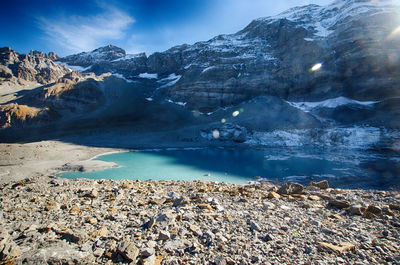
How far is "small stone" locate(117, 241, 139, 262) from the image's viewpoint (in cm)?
355

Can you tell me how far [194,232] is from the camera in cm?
461

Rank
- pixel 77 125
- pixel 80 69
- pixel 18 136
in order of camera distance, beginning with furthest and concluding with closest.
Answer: pixel 80 69, pixel 77 125, pixel 18 136

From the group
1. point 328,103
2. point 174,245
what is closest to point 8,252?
point 174,245

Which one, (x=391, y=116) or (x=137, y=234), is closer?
(x=137, y=234)

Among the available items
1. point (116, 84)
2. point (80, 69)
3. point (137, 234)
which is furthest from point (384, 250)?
point (80, 69)

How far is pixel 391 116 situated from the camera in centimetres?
4834

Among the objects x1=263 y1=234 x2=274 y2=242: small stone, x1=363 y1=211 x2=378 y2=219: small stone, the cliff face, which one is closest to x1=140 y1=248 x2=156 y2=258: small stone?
x1=263 y1=234 x2=274 y2=242: small stone

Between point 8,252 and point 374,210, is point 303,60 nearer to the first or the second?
point 374,210

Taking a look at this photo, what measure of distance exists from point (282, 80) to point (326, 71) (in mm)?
15779

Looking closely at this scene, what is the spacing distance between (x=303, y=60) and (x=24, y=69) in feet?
435

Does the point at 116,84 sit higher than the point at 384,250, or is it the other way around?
the point at 116,84

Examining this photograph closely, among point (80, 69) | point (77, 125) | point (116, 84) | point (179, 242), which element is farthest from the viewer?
point (80, 69)

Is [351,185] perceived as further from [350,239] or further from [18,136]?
[18,136]

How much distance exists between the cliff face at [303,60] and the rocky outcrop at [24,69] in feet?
141
